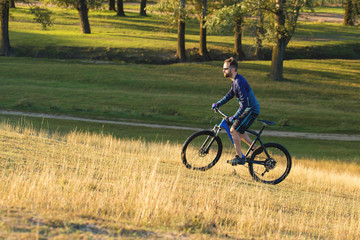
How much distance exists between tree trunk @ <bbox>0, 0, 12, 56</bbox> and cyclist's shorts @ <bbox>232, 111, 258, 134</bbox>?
39.6 m

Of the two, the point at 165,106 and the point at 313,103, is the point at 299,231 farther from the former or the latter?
the point at 313,103

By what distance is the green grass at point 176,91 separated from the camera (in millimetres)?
27625

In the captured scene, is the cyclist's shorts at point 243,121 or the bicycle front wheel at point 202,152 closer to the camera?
the cyclist's shorts at point 243,121

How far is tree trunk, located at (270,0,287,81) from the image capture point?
35.4m

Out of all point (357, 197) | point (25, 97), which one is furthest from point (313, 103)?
point (357, 197)

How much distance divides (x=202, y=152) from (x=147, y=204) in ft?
13.8

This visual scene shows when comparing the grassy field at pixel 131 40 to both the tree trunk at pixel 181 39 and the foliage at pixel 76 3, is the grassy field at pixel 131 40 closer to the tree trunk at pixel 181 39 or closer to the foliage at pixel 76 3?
the tree trunk at pixel 181 39

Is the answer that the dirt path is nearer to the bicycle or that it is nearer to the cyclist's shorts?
the bicycle

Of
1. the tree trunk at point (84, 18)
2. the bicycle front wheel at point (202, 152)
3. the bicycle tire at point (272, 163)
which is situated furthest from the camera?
the tree trunk at point (84, 18)

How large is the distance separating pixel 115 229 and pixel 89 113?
876 inches

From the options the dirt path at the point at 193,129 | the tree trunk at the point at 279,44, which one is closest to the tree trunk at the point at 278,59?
the tree trunk at the point at 279,44

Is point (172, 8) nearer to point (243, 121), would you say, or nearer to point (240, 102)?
point (240, 102)

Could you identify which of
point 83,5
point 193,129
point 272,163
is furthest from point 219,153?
point 83,5

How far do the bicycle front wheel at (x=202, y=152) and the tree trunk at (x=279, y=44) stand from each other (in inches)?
1053
